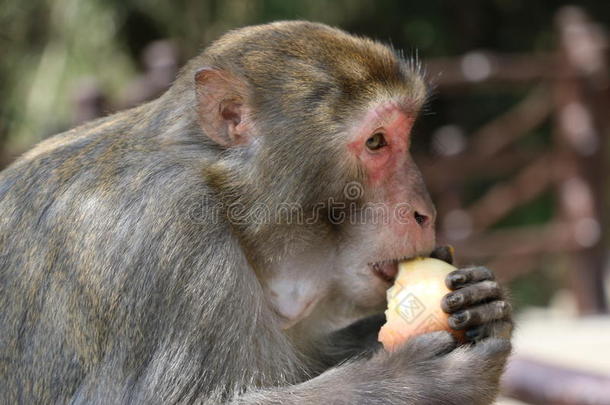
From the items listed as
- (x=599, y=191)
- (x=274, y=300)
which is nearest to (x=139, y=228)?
(x=274, y=300)

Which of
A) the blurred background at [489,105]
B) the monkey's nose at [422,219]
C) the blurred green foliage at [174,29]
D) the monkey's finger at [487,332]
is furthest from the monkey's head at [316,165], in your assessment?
the blurred green foliage at [174,29]

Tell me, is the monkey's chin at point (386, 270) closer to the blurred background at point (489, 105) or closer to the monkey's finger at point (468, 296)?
the monkey's finger at point (468, 296)

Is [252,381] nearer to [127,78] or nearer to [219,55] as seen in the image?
[219,55]

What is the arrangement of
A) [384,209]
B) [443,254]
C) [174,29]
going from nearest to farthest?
[384,209] < [443,254] < [174,29]

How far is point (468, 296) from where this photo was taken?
2.23m

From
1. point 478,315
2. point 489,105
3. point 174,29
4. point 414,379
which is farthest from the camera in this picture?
point 489,105

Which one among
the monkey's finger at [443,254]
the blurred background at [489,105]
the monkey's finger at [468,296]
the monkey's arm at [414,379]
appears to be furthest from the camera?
the blurred background at [489,105]

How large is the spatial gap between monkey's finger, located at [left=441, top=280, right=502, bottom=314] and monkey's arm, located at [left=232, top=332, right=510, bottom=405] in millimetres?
76

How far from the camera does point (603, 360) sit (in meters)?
4.48

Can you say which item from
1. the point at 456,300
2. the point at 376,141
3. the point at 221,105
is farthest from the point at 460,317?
the point at 221,105

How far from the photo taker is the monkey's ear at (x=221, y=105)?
94.7 inches

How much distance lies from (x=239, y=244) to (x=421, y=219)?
47cm

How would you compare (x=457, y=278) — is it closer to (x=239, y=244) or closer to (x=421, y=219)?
(x=421, y=219)

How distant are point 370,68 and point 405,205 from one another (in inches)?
15.0
